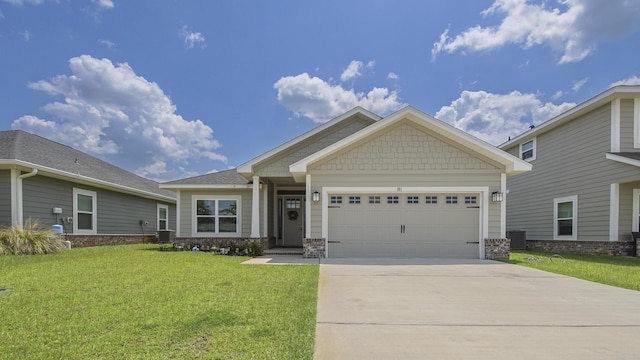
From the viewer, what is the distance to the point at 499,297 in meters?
5.27

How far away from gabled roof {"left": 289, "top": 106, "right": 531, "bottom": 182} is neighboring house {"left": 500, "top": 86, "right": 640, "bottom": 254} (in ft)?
12.6

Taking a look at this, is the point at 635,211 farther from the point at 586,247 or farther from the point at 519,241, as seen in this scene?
the point at 519,241

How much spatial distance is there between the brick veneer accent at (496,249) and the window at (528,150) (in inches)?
277

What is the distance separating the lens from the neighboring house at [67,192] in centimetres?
1046

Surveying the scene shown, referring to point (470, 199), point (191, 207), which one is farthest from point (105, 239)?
point (470, 199)

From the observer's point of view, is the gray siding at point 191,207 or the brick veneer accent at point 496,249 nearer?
the brick veneer accent at point 496,249

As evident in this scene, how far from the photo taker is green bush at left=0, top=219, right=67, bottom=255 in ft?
30.5

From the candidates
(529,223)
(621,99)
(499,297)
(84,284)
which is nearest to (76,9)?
(84,284)

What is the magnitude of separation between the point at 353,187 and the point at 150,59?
13029 millimetres

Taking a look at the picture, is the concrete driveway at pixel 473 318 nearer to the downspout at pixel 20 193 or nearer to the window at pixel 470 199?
the window at pixel 470 199

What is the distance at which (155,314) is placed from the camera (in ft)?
13.1

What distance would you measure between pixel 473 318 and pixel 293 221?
11061 millimetres

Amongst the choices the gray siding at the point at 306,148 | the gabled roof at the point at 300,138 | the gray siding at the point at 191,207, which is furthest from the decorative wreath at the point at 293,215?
the gabled roof at the point at 300,138

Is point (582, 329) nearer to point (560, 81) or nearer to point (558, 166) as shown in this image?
point (558, 166)
